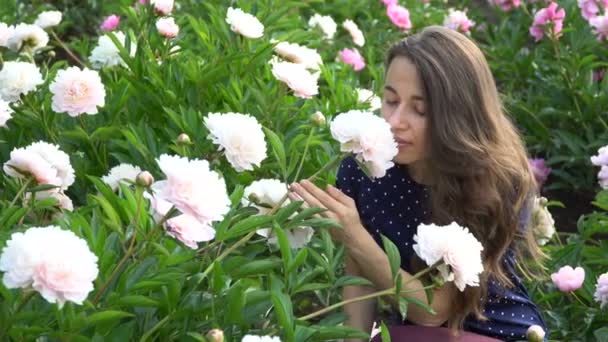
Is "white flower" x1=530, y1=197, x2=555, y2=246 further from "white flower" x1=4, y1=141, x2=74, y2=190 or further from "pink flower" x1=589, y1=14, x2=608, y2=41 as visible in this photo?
"white flower" x1=4, y1=141, x2=74, y2=190

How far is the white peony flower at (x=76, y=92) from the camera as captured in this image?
2.70m

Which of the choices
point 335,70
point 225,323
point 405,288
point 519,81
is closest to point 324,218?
point 405,288

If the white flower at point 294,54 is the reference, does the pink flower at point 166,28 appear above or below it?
above

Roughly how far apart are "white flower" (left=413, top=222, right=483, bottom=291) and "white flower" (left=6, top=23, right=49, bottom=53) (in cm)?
150

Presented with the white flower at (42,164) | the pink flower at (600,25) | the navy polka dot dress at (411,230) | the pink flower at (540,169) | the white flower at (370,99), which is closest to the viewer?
the white flower at (42,164)

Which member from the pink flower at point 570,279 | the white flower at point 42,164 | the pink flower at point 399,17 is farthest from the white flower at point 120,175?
the pink flower at point 399,17

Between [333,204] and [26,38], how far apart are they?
1.20m

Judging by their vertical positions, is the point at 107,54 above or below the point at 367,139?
above

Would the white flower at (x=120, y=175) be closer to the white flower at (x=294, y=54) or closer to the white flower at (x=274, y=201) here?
the white flower at (x=274, y=201)

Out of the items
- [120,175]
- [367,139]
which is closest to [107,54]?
[120,175]

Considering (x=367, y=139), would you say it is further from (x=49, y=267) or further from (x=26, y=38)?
(x=26, y=38)

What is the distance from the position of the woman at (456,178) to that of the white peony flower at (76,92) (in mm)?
639

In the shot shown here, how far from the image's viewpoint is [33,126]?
3025 mm

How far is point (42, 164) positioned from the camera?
2268 mm
